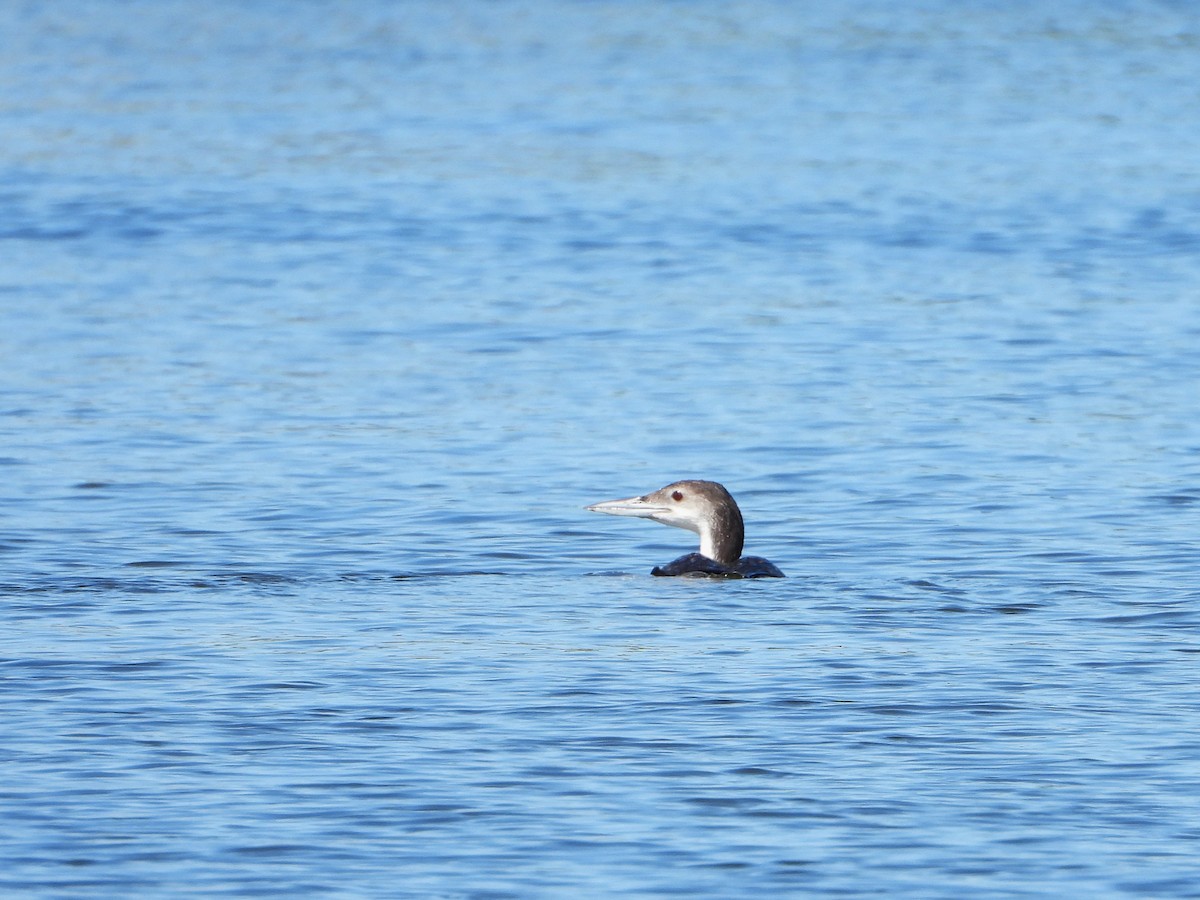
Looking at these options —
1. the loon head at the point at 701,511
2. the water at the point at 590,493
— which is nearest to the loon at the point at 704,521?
the loon head at the point at 701,511

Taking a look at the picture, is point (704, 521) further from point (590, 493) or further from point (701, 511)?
point (590, 493)

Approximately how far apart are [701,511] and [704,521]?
0.06 m

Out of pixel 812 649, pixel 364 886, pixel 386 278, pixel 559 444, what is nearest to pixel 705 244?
pixel 386 278

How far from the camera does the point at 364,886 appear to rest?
952 centimetres

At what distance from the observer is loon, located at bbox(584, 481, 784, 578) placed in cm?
1518

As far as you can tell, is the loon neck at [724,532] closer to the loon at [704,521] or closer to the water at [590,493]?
the loon at [704,521]

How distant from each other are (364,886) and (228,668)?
11.0ft

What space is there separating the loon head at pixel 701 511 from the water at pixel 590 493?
1.28 feet

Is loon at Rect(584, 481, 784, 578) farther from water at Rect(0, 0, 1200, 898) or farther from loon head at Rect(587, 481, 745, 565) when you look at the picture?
water at Rect(0, 0, 1200, 898)

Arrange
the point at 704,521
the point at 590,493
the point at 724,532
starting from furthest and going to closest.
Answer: the point at 590,493 → the point at 704,521 → the point at 724,532

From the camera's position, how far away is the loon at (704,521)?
15180mm

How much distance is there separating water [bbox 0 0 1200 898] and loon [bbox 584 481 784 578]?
30 cm

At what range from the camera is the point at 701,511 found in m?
15.6

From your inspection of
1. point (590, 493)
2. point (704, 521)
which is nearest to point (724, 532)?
point (704, 521)
